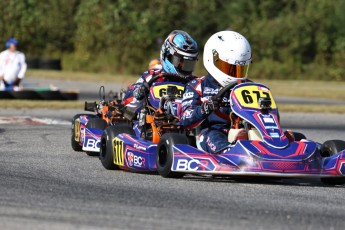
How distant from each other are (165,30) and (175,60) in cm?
2709

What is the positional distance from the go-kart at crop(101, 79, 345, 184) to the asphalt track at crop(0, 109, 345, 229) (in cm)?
13

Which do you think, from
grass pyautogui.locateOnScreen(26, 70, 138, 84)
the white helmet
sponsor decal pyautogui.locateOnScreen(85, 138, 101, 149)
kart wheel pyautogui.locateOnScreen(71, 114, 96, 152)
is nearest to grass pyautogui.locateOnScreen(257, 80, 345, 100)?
grass pyautogui.locateOnScreen(26, 70, 138, 84)

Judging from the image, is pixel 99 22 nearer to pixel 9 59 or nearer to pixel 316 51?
pixel 316 51

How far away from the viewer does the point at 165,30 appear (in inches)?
1483

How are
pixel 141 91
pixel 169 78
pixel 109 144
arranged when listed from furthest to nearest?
1. pixel 169 78
2. pixel 141 91
3. pixel 109 144

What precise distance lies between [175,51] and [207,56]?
1282 mm

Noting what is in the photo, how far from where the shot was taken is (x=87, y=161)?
33.6ft

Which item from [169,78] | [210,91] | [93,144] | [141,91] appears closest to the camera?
[210,91]

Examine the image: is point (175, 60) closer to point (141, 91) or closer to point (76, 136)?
point (141, 91)

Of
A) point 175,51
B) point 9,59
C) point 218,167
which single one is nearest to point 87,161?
point 175,51

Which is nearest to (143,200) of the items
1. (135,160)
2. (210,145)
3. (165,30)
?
(210,145)

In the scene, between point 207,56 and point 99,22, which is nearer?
point 207,56

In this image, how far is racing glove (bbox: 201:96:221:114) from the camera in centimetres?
870

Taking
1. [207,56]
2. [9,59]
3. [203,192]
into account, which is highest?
[207,56]
